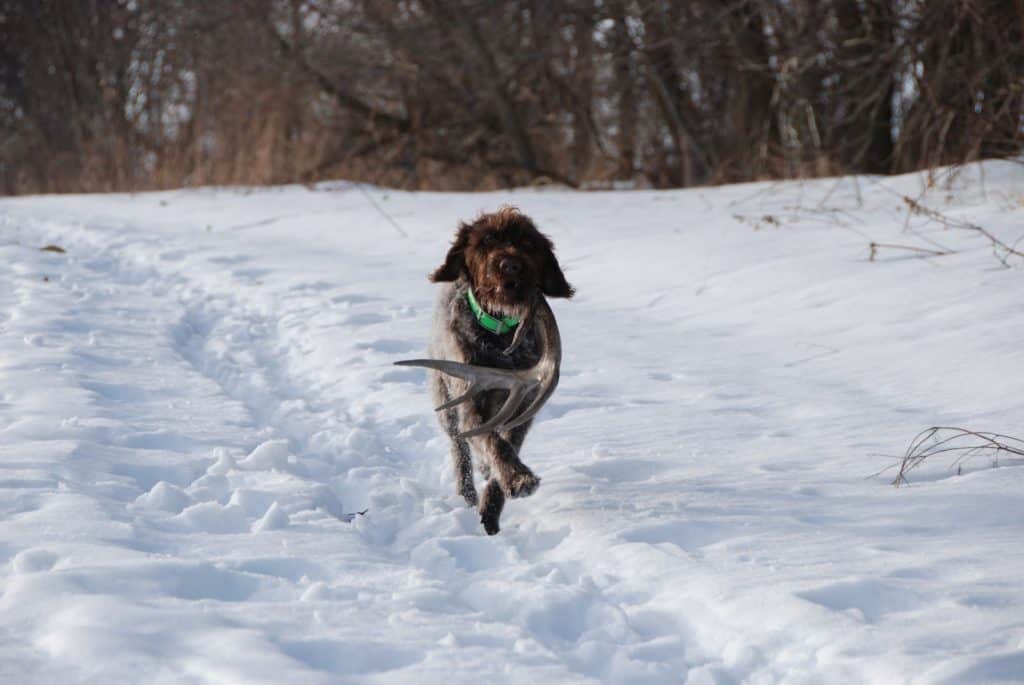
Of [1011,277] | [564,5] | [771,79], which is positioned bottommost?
[1011,277]

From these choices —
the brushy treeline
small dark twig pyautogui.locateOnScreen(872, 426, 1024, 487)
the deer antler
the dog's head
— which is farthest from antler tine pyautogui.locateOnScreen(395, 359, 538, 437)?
the brushy treeline

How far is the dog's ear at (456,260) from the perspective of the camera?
14.1ft

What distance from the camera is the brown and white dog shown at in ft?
12.3

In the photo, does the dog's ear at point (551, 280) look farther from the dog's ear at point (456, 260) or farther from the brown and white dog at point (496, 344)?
the dog's ear at point (456, 260)

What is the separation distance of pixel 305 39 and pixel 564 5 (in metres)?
4.76

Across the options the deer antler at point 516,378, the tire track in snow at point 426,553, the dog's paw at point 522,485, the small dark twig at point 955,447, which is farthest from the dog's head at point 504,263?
the small dark twig at point 955,447

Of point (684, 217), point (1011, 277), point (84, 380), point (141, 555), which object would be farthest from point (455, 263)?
point (684, 217)

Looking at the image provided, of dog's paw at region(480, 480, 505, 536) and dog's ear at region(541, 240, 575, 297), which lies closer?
dog's paw at region(480, 480, 505, 536)

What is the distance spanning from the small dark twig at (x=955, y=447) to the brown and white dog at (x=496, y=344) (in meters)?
1.33

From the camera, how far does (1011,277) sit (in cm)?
591

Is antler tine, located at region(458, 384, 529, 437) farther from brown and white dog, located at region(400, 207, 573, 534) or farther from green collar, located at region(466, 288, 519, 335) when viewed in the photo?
green collar, located at region(466, 288, 519, 335)

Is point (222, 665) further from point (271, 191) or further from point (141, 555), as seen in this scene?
point (271, 191)

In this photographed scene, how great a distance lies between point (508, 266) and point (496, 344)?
317 millimetres

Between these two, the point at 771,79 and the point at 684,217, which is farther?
the point at 771,79
